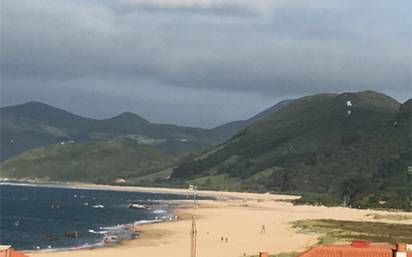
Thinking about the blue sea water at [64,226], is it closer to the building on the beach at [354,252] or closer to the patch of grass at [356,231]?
the patch of grass at [356,231]

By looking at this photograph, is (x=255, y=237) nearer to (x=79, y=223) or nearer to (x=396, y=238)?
(x=396, y=238)

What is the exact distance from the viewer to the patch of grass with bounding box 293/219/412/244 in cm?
10316

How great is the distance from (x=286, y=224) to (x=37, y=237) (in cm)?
4323

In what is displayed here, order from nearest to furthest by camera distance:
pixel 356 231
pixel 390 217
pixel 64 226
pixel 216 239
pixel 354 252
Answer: pixel 354 252, pixel 216 239, pixel 356 231, pixel 64 226, pixel 390 217

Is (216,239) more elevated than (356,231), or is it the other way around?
(356,231)

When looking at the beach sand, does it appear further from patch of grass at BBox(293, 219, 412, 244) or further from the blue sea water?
the blue sea water

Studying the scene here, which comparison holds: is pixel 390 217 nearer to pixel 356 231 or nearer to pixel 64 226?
pixel 356 231

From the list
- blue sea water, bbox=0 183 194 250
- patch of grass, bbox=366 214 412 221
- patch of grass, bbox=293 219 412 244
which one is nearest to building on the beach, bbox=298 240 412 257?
patch of grass, bbox=293 219 412 244

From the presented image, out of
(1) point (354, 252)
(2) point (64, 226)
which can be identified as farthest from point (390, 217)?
(1) point (354, 252)

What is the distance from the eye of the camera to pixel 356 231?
4641 inches

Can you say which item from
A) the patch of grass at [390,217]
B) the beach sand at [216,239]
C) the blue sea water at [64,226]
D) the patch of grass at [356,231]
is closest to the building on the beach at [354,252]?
the beach sand at [216,239]

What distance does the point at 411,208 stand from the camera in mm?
189375

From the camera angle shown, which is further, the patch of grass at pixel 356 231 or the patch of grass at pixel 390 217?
the patch of grass at pixel 390 217

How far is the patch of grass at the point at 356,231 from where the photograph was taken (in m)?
103
